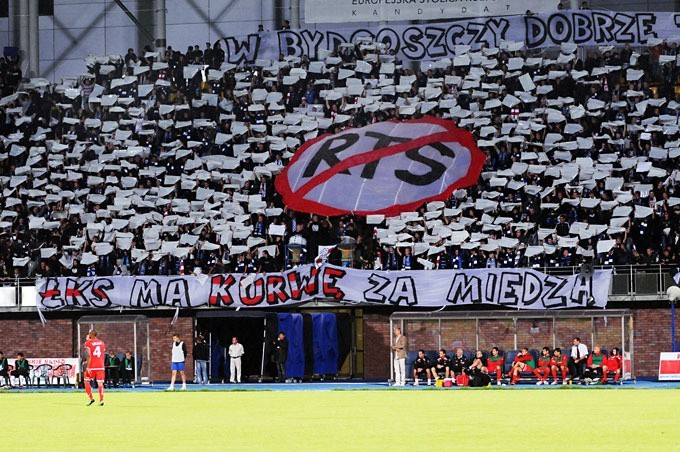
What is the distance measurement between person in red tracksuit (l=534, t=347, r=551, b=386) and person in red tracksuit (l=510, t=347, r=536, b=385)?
28 centimetres

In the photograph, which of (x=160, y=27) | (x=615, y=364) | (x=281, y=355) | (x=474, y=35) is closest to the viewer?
(x=615, y=364)

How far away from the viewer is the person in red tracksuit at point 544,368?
4356 cm

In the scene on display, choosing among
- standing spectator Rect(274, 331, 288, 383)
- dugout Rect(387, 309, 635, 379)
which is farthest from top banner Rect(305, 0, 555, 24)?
standing spectator Rect(274, 331, 288, 383)

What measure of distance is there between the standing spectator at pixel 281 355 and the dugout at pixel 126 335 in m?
4.36

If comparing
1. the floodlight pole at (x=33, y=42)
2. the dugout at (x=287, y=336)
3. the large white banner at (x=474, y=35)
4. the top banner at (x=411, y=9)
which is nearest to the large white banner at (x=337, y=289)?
the dugout at (x=287, y=336)

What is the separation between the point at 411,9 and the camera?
2239 inches

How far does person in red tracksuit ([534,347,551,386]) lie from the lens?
43.6 meters

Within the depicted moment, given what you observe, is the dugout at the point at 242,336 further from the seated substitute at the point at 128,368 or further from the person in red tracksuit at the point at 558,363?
the person in red tracksuit at the point at 558,363

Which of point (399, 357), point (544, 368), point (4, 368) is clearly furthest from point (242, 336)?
point (544, 368)

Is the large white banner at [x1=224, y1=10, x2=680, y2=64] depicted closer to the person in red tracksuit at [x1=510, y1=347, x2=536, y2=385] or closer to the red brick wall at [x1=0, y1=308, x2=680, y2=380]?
the red brick wall at [x1=0, y1=308, x2=680, y2=380]

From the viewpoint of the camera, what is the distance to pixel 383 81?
188ft

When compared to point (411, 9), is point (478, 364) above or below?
below

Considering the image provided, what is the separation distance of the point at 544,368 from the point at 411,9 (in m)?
19.0

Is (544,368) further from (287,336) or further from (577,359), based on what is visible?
(287,336)
